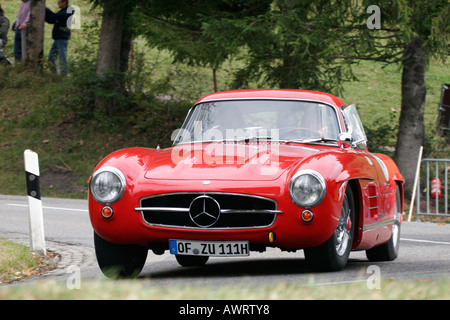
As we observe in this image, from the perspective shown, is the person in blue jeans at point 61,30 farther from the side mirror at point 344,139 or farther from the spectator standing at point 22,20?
the side mirror at point 344,139

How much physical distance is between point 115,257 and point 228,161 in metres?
1.23

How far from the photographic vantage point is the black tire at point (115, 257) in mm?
6645

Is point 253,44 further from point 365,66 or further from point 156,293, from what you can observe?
point 365,66

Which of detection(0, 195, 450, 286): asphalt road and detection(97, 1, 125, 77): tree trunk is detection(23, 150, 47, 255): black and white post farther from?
detection(97, 1, 125, 77): tree trunk

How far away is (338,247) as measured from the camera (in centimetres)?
659

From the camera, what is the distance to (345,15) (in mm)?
16875

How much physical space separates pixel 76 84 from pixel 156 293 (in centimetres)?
1830

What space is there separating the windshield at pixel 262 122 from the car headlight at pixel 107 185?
1336mm

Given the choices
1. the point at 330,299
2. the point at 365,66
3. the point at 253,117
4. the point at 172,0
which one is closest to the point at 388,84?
the point at 365,66

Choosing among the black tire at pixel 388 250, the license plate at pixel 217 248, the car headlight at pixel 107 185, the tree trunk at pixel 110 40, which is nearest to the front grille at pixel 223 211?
the license plate at pixel 217 248

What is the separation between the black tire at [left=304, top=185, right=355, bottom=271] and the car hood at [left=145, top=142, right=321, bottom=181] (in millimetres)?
544

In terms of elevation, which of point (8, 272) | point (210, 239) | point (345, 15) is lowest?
point (8, 272)

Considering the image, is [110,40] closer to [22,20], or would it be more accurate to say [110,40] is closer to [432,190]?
[22,20]
